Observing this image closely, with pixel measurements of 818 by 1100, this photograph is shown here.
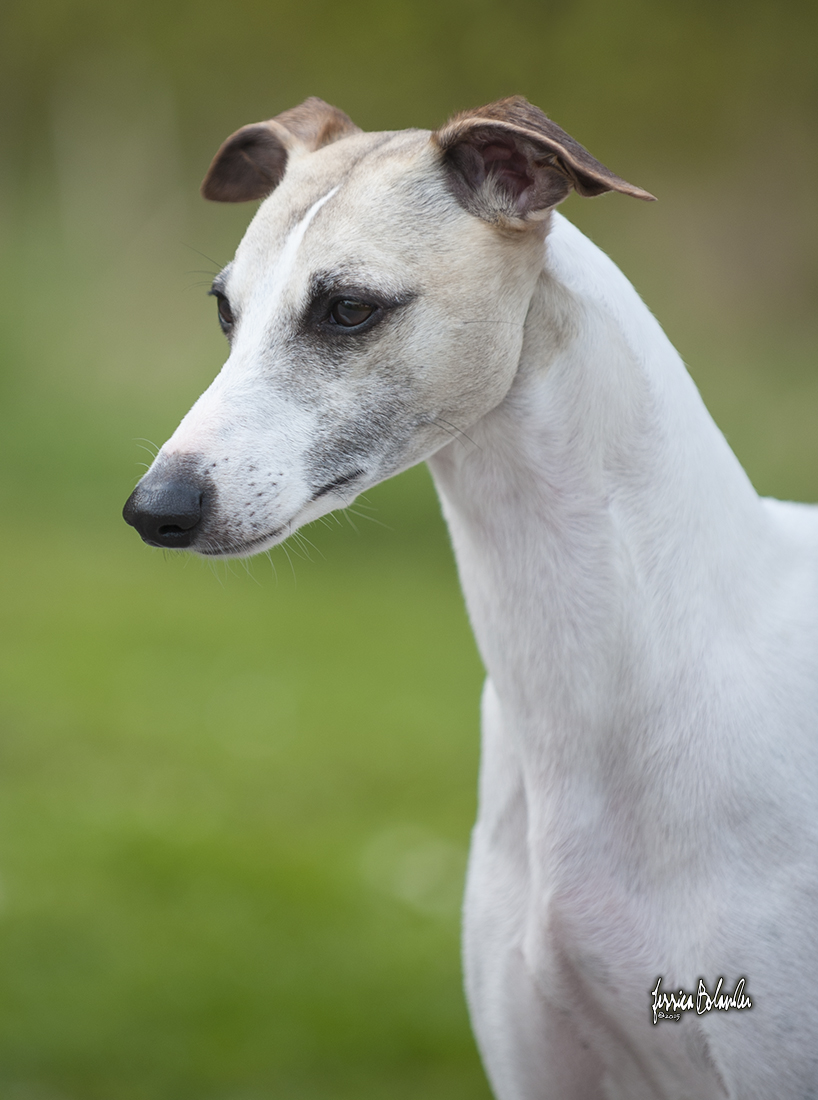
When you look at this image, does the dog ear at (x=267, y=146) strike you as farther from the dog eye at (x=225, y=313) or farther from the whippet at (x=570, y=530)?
the dog eye at (x=225, y=313)

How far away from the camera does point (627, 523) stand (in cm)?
197

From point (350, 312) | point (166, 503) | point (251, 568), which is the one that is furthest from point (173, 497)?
point (251, 568)

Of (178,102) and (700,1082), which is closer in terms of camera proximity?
(700,1082)

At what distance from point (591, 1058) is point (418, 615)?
6.69m

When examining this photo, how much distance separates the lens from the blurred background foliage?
155 inches

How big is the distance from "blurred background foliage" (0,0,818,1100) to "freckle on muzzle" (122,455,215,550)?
7.61 feet

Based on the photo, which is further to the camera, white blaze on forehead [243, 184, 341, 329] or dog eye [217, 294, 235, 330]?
dog eye [217, 294, 235, 330]

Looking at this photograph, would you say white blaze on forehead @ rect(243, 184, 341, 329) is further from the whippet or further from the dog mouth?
the dog mouth

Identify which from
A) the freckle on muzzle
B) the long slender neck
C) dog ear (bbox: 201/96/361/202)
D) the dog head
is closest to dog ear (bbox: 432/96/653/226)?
the dog head

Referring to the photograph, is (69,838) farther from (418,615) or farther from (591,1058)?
(418,615)

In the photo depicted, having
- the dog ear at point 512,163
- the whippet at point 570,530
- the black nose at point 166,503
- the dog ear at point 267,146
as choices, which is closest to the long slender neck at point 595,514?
the whippet at point 570,530

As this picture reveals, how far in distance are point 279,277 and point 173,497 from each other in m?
0.44

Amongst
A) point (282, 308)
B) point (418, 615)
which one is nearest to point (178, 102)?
point (418, 615)

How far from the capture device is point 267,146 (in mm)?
2506
